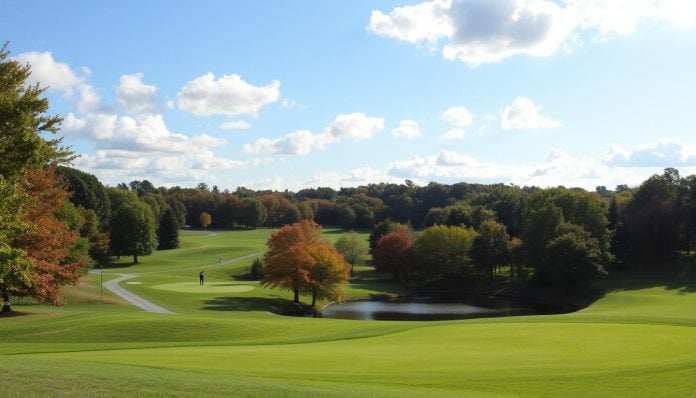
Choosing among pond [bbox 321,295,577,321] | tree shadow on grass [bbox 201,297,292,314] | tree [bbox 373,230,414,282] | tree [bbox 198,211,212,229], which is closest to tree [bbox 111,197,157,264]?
tree [bbox 373,230,414,282]

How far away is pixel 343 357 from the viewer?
60.6ft

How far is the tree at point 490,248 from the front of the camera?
246 feet

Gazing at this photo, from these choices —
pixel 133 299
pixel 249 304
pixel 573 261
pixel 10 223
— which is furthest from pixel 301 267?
pixel 10 223

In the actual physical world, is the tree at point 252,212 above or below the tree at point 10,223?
above

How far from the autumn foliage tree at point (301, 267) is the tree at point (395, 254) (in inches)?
986

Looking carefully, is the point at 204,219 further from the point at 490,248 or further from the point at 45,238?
the point at 45,238

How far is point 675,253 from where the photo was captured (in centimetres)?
7138

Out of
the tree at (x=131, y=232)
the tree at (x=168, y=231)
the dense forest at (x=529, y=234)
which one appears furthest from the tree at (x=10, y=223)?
the tree at (x=168, y=231)

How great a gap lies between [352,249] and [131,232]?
3367 centimetres

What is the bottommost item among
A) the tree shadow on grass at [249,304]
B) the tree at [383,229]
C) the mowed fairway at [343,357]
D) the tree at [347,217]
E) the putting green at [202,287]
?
the tree shadow on grass at [249,304]

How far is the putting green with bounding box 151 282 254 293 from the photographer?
55719 millimetres

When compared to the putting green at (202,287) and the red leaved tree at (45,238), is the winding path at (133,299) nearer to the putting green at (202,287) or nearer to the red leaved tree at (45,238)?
the putting green at (202,287)

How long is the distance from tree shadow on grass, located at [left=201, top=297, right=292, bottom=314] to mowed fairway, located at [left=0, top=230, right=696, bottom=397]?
50.3 ft

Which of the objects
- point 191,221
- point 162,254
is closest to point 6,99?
point 162,254
